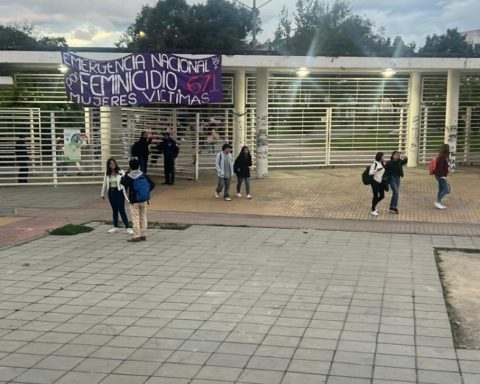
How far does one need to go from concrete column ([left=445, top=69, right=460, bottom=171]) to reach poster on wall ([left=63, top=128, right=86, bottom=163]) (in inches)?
475

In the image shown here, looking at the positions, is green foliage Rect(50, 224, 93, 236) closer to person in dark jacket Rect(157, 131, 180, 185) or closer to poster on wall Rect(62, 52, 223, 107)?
poster on wall Rect(62, 52, 223, 107)

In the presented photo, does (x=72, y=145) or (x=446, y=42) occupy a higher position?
(x=446, y=42)

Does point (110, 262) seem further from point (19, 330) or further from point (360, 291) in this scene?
point (360, 291)

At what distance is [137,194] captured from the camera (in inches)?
373

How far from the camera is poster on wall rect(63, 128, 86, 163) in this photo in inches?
664

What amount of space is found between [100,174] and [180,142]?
2694 millimetres

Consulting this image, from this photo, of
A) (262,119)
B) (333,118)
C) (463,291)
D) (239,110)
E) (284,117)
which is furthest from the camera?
(333,118)

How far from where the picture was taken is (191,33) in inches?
2073

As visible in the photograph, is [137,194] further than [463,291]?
Yes

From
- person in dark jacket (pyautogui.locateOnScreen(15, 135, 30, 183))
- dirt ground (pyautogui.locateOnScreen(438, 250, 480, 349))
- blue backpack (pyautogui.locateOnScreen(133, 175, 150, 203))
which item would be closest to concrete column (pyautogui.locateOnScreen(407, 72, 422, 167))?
dirt ground (pyautogui.locateOnScreen(438, 250, 480, 349))

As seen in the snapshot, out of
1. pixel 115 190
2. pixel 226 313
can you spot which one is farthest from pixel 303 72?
pixel 226 313

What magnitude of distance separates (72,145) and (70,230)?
23.2ft

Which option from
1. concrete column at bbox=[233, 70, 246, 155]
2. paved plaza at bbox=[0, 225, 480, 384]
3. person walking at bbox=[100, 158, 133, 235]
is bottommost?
paved plaza at bbox=[0, 225, 480, 384]

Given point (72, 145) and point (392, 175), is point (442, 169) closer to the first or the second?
point (392, 175)
